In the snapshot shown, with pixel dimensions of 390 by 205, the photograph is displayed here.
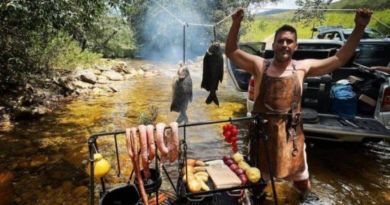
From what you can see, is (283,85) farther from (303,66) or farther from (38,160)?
(38,160)

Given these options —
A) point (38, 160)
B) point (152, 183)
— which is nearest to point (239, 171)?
point (152, 183)

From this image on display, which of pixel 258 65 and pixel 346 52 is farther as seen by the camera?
pixel 258 65

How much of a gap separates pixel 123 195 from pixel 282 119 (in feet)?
6.29

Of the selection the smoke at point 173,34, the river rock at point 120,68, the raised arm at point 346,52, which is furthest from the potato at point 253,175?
the smoke at point 173,34

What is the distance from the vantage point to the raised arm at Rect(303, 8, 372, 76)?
3820 mm

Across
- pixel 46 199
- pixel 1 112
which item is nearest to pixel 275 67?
pixel 46 199

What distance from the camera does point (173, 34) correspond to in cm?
2883

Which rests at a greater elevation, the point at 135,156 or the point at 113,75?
the point at 113,75

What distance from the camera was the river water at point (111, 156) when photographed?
5457 mm

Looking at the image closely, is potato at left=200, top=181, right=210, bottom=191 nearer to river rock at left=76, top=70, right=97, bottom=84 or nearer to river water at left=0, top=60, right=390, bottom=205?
river water at left=0, top=60, right=390, bottom=205

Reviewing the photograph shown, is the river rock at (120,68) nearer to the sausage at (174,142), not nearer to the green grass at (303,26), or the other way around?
the green grass at (303,26)

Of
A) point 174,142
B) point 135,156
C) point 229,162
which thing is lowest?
point 229,162

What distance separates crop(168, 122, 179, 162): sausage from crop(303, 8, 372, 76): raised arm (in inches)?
72.2

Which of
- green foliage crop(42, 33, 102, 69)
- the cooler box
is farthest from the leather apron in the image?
green foliage crop(42, 33, 102, 69)
